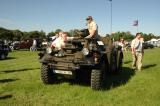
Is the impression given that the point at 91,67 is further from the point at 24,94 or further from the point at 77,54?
the point at 24,94

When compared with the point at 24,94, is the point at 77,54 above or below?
above

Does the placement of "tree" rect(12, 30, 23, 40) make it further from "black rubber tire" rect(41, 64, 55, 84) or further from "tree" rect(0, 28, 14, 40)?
"black rubber tire" rect(41, 64, 55, 84)

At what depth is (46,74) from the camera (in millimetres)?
10172

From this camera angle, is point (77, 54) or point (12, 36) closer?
point (77, 54)

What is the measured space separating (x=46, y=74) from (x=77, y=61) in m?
1.53

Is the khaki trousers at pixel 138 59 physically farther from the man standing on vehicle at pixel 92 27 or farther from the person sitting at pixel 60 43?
the person sitting at pixel 60 43

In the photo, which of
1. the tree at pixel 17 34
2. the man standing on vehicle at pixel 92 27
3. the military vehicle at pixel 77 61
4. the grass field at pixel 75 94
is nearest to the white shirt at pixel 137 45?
the grass field at pixel 75 94

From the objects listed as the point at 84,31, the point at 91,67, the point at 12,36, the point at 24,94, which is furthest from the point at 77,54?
the point at 12,36

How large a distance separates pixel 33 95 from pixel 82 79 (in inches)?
95.2

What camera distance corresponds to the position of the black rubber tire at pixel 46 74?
1013 cm

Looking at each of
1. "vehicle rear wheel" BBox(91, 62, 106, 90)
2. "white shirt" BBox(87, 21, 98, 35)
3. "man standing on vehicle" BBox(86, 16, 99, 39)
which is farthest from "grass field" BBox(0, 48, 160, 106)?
"white shirt" BBox(87, 21, 98, 35)

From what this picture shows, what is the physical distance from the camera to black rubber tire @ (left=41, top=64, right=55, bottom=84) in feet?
33.2

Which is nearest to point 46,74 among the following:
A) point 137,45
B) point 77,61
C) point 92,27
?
point 77,61

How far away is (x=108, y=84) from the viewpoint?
10859 millimetres
